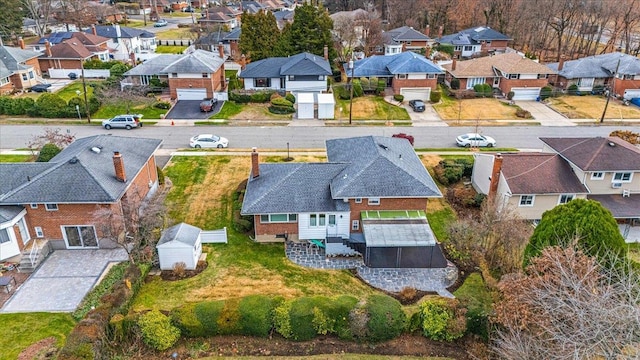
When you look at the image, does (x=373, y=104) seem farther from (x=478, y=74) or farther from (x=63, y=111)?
(x=63, y=111)

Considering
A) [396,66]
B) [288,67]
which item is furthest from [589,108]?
[288,67]

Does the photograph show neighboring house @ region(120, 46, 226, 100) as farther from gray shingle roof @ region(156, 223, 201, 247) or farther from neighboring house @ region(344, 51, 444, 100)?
gray shingle roof @ region(156, 223, 201, 247)

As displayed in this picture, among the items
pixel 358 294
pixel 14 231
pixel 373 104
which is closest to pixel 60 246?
pixel 14 231

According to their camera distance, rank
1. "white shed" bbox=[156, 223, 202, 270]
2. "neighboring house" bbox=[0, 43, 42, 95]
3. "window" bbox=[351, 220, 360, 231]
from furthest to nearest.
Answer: "neighboring house" bbox=[0, 43, 42, 95] → "window" bbox=[351, 220, 360, 231] → "white shed" bbox=[156, 223, 202, 270]

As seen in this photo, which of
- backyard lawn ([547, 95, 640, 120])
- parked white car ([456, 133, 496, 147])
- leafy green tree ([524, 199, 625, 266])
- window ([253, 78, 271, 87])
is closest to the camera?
leafy green tree ([524, 199, 625, 266])

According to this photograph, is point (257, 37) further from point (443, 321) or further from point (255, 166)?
point (443, 321)

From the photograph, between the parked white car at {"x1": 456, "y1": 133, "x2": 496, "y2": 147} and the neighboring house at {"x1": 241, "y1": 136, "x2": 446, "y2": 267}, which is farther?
the parked white car at {"x1": 456, "y1": 133, "x2": 496, "y2": 147}

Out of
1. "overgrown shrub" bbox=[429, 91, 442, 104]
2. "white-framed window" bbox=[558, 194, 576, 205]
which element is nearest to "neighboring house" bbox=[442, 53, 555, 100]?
"overgrown shrub" bbox=[429, 91, 442, 104]

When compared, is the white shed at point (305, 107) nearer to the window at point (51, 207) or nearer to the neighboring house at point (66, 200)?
the neighboring house at point (66, 200)
